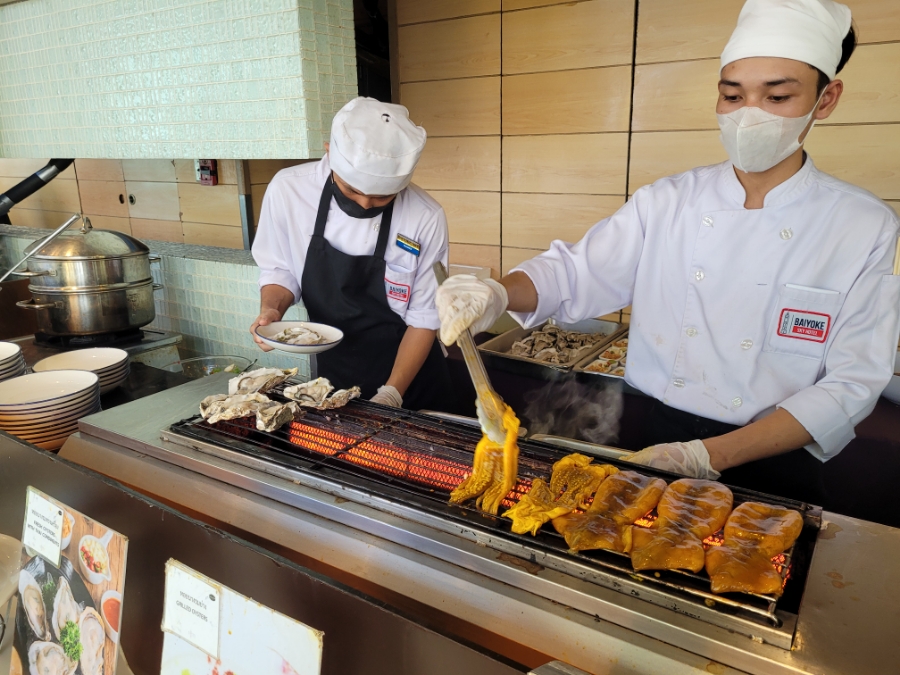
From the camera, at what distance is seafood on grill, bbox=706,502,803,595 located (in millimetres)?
1163

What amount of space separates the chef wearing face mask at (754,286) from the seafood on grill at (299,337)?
79 centimetres

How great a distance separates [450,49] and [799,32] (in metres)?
4.10

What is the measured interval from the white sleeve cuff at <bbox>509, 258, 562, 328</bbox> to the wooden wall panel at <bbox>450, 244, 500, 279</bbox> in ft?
10.6

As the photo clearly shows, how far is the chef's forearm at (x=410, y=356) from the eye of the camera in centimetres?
287

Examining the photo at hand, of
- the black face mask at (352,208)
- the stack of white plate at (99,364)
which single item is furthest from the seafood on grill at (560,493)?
the stack of white plate at (99,364)

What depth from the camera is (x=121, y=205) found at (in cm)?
709

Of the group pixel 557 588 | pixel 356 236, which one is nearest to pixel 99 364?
pixel 356 236

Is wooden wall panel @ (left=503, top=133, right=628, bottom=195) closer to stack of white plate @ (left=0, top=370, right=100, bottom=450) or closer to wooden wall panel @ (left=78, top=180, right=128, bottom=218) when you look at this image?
stack of white plate @ (left=0, top=370, right=100, bottom=450)

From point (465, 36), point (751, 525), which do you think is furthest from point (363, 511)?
point (465, 36)

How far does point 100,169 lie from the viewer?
712 centimetres

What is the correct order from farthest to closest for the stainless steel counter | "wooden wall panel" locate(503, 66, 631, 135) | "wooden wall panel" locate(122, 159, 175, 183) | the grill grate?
"wooden wall panel" locate(122, 159, 175, 183) → "wooden wall panel" locate(503, 66, 631, 135) → the grill grate → the stainless steel counter

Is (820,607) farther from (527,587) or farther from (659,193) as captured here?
(659,193)

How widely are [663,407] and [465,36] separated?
423 centimetres

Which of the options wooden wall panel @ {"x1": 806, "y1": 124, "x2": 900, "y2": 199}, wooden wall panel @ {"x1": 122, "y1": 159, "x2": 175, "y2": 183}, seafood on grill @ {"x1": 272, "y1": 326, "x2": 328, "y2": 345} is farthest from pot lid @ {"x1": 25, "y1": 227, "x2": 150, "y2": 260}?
wooden wall panel @ {"x1": 806, "y1": 124, "x2": 900, "y2": 199}
